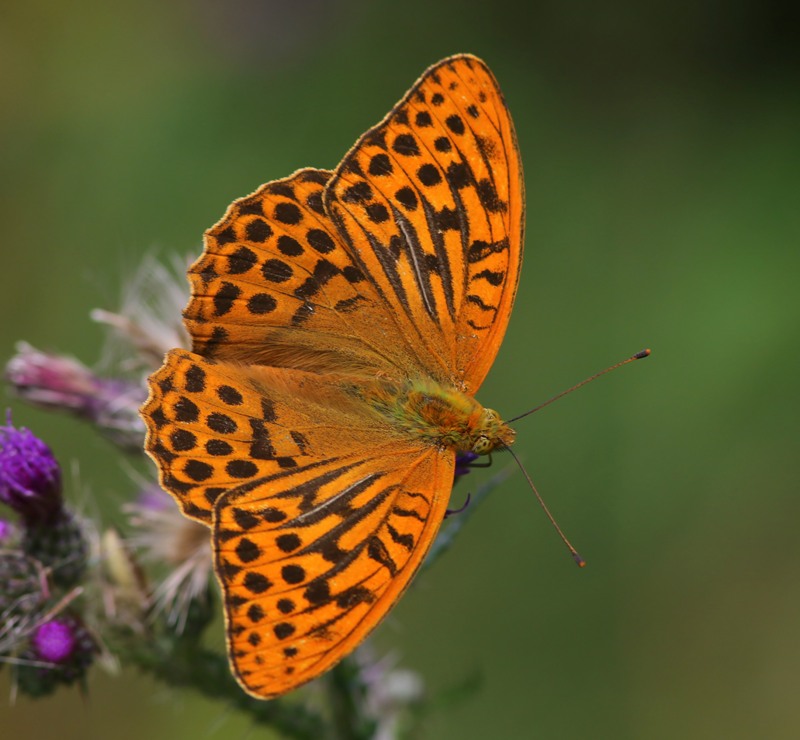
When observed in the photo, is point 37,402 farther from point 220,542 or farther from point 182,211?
point 182,211

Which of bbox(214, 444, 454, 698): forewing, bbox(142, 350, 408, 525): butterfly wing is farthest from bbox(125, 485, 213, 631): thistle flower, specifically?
bbox(214, 444, 454, 698): forewing

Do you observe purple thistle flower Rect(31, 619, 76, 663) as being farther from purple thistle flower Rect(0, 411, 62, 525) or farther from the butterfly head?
the butterfly head

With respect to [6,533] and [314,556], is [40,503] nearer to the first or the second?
[6,533]

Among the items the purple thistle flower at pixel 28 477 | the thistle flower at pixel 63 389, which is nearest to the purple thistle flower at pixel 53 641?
the purple thistle flower at pixel 28 477

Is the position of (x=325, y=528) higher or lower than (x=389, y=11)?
lower

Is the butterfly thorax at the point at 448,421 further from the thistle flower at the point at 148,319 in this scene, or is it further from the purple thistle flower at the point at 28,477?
the purple thistle flower at the point at 28,477

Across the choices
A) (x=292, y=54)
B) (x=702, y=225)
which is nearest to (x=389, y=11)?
(x=292, y=54)

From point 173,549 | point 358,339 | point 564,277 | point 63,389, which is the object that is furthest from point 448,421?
point 564,277
